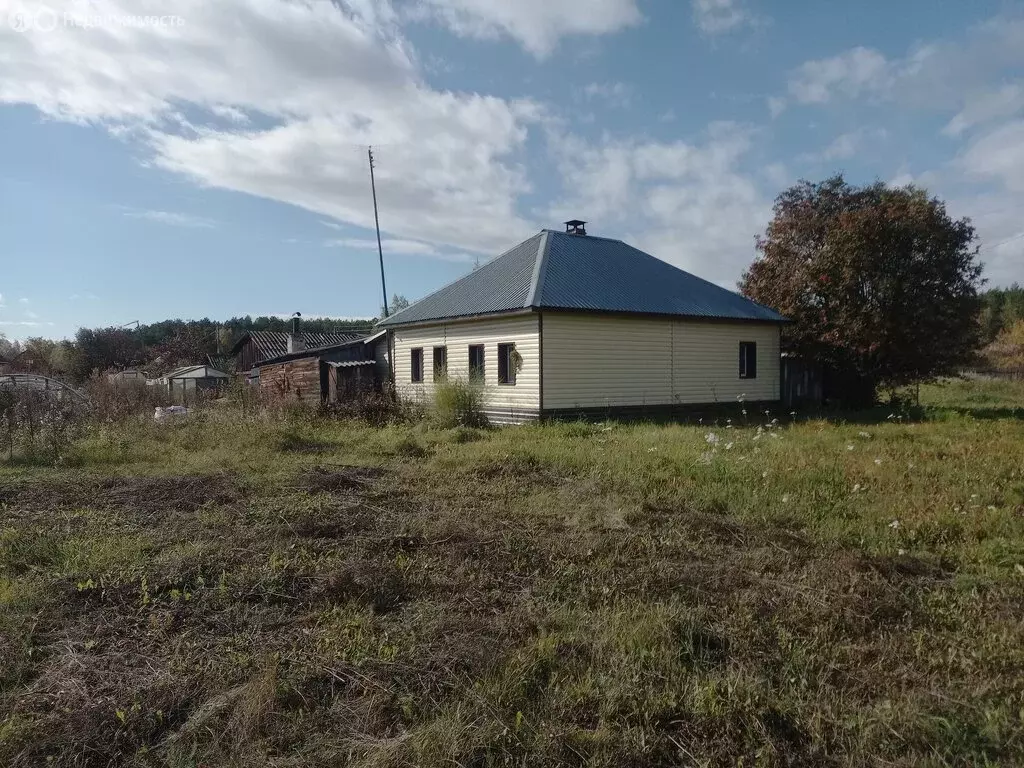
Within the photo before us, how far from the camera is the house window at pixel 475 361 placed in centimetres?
1703

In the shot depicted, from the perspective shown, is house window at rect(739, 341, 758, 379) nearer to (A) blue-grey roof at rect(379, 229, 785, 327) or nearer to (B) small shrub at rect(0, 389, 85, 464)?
(A) blue-grey roof at rect(379, 229, 785, 327)

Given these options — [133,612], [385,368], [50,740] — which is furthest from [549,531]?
[385,368]

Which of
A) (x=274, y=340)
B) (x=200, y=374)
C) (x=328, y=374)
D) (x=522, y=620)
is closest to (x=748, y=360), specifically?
(x=328, y=374)

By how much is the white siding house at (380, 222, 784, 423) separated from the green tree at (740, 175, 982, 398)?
1.64m

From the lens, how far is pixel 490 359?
55.1ft

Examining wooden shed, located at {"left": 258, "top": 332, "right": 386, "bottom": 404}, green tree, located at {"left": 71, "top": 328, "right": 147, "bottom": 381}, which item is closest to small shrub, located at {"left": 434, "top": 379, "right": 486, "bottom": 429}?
wooden shed, located at {"left": 258, "top": 332, "right": 386, "bottom": 404}

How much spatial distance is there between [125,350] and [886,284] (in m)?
44.4

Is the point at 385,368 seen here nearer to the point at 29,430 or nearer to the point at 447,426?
the point at 447,426

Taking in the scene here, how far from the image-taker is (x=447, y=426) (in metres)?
15.2

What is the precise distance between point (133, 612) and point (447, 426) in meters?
11.0

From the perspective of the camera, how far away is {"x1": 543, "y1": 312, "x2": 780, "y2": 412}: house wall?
15508 mm

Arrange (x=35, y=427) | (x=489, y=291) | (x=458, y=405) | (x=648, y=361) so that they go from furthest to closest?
(x=489, y=291), (x=648, y=361), (x=458, y=405), (x=35, y=427)

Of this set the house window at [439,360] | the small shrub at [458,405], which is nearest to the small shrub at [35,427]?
the small shrub at [458,405]

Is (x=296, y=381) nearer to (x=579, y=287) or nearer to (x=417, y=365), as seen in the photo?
(x=417, y=365)
